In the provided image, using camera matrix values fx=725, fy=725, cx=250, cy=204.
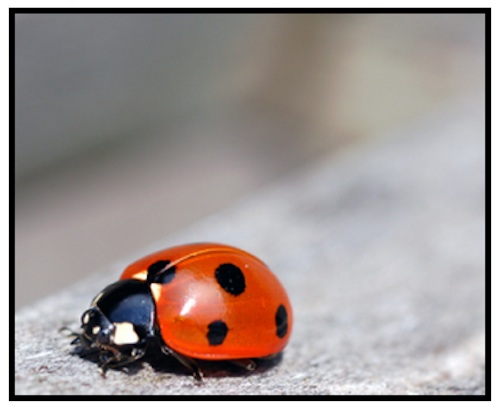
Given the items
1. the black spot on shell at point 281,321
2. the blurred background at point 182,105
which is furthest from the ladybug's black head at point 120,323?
the blurred background at point 182,105

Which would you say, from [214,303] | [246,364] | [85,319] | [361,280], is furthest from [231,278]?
[361,280]

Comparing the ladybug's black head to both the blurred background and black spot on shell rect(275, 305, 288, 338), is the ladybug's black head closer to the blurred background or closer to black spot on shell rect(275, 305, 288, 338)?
black spot on shell rect(275, 305, 288, 338)

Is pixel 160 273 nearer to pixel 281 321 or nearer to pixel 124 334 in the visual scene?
pixel 124 334

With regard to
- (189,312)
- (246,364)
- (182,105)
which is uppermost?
(182,105)

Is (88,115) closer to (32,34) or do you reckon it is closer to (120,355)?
(32,34)

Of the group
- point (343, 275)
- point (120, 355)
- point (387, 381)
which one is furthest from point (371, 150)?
point (120, 355)

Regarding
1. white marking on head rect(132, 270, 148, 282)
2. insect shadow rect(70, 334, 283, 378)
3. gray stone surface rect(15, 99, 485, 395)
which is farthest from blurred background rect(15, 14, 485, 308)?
insect shadow rect(70, 334, 283, 378)

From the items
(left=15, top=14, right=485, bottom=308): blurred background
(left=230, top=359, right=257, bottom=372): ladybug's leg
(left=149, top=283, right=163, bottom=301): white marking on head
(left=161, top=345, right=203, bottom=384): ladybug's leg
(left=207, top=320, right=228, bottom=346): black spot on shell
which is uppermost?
(left=15, top=14, right=485, bottom=308): blurred background
